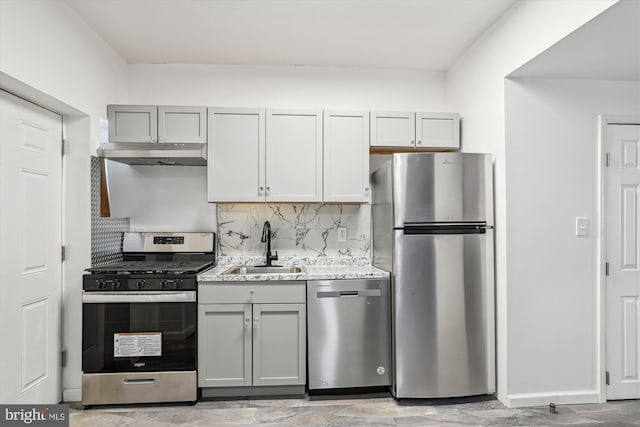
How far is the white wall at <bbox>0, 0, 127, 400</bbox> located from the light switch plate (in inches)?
137

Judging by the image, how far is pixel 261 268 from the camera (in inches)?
123

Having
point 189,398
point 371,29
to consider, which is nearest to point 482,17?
point 371,29

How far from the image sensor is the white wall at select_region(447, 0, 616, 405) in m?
2.02

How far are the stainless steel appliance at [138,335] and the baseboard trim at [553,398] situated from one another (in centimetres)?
221

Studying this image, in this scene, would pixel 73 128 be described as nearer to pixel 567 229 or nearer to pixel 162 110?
pixel 162 110

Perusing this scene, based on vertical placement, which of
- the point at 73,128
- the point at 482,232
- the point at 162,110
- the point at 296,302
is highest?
the point at 162,110

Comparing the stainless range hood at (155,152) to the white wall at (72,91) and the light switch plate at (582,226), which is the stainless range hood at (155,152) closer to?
the white wall at (72,91)

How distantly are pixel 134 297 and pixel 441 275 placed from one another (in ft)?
7.01

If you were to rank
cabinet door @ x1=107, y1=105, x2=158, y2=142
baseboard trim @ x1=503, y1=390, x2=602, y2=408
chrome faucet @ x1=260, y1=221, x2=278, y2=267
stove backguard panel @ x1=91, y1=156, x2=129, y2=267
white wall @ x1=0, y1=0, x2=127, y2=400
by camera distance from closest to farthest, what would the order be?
white wall @ x1=0, y1=0, x2=127, y2=400
baseboard trim @ x1=503, y1=390, x2=602, y2=408
stove backguard panel @ x1=91, y1=156, x2=129, y2=267
cabinet door @ x1=107, y1=105, x2=158, y2=142
chrome faucet @ x1=260, y1=221, x2=278, y2=267

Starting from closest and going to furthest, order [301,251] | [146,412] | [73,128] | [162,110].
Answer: [146,412] < [73,128] < [162,110] < [301,251]

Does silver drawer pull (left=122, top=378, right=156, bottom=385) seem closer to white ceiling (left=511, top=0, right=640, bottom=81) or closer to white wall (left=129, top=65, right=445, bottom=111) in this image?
white wall (left=129, top=65, right=445, bottom=111)

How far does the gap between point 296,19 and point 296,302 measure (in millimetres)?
2007

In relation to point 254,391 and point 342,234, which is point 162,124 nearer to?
point 342,234

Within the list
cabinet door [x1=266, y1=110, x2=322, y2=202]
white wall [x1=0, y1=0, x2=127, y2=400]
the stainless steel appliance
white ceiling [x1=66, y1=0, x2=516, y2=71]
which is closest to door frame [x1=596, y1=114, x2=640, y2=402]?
white ceiling [x1=66, y1=0, x2=516, y2=71]
